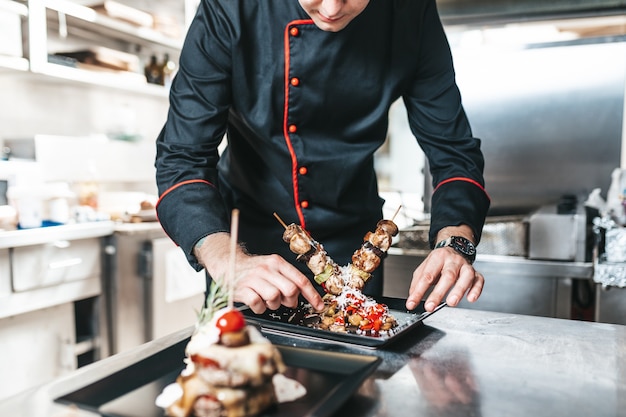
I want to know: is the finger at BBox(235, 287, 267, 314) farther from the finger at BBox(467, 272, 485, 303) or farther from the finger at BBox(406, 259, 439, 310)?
the finger at BBox(467, 272, 485, 303)

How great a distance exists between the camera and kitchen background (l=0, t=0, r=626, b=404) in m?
2.77

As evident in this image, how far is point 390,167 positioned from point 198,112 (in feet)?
7.84

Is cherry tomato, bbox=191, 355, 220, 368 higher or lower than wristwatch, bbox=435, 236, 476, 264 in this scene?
lower

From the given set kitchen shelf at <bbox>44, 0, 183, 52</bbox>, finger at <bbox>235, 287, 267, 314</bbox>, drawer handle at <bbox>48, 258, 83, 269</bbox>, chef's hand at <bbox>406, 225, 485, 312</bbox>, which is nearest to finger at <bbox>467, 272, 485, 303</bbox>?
chef's hand at <bbox>406, 225, 485, 312</bbox>

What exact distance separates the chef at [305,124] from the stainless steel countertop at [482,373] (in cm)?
25

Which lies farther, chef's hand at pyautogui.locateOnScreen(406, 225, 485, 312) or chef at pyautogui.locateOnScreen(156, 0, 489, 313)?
chef at pyautogui.locateOnScreen(156, 0, 489, 313)

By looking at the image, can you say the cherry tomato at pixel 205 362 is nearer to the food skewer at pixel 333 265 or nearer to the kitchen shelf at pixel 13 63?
the food skewer at pixel 333 265

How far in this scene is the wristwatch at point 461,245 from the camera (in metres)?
1.48

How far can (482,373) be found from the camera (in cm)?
103

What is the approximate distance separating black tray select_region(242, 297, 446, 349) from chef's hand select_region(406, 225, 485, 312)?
0.16 feet

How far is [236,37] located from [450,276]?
0.90 meters

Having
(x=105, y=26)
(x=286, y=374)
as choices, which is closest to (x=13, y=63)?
(x=105, y=26)

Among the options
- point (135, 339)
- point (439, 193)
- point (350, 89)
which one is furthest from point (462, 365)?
point (135, 339)

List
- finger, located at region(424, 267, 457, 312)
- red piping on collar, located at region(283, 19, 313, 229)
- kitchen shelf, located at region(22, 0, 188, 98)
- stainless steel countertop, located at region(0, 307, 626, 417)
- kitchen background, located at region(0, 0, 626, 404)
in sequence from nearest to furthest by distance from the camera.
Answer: stainless steel countertop, located at region(0, 307, 626, 417), finger, located at region(424, 267, 457, 312), red piping on collar, located at region(283, 19, 313, 229), kitchen background, located at region(0, 0, 626, 404), kitchen shelf, located at region(22, 0, 188, 98)
